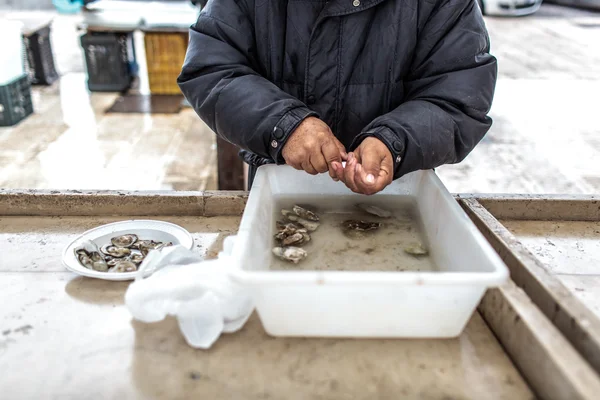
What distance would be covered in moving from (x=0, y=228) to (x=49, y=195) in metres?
0.14

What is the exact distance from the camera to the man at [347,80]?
1.20 metres

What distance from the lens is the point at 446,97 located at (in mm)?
1255

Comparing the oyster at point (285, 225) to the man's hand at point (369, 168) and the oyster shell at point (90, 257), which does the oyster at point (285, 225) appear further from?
the oyster shell at point (90, 257)

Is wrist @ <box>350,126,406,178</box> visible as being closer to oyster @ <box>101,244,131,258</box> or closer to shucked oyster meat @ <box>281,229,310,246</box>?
shucked oyster meat @ <box>281,229,310,246</box>

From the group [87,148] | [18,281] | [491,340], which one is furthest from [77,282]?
[87,148]

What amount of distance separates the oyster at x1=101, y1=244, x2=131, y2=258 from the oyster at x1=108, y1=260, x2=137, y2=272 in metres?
0.05

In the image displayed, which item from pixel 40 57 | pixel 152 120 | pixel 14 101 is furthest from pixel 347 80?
pixel 40 57

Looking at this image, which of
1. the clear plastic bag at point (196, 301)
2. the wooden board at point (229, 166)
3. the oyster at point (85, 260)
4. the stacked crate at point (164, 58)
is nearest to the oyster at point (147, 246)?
the oyster at point (85, 260)

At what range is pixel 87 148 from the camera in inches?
156

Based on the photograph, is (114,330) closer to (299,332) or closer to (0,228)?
(299,332)

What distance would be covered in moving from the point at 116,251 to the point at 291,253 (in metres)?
0.40

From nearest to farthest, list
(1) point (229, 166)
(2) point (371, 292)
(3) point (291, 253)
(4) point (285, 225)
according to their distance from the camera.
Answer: (2) point (371, 292) < (3) point (291, 253) < (4) point (285, 225) < (1) point (229, 166)

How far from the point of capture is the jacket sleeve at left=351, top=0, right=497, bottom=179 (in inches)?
47.8

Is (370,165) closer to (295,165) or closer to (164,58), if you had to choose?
(295,165)
